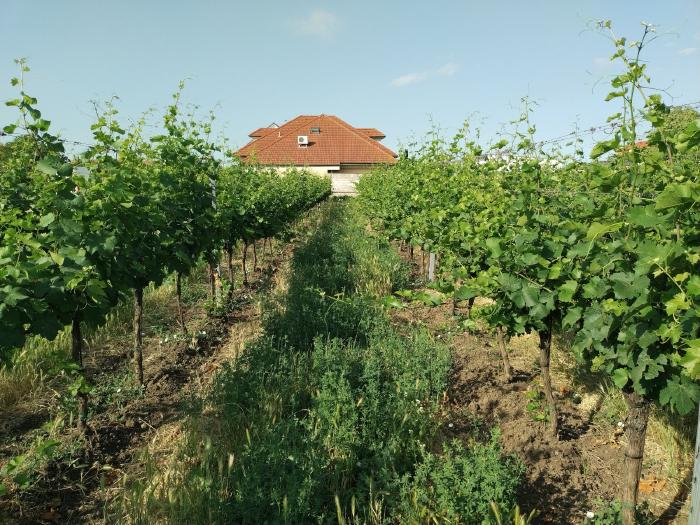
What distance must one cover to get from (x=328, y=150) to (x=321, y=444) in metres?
34.4

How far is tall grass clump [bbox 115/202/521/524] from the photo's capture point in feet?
8.44

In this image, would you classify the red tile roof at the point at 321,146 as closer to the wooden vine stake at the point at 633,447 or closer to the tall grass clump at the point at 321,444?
the tall grass clump at the point at 321,444

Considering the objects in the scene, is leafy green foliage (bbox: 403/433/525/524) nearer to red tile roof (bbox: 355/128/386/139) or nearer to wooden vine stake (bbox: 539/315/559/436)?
wooden vine stake (bbox: 539/315/559/436)

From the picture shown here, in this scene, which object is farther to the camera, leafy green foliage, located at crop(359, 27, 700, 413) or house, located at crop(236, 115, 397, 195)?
house, located at crop(236, 115, 397, 195)

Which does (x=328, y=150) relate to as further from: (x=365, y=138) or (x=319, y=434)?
(x=319, y=434)

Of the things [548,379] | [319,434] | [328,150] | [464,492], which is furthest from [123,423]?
[328,150]

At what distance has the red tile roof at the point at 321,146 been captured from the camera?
115 feet

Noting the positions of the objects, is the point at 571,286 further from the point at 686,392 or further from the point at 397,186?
the point at 397,186

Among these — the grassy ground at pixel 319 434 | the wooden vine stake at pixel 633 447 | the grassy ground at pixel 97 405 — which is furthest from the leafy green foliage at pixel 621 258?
the grassy ground at pixel 97 405

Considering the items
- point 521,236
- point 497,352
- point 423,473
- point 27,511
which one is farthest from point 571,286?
point 27,511

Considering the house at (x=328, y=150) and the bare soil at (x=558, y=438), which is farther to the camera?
the house at (x=328, y=150)

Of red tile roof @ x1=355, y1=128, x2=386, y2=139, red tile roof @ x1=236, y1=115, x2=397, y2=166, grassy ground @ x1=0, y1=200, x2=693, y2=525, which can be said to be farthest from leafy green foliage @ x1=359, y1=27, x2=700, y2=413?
red tile roof @ x1=355, y1=128, x2=386, y2=139

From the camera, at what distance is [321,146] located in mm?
36406

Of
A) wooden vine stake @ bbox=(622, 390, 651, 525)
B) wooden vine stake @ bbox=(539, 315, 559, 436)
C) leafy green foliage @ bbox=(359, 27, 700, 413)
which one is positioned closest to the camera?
leafy green foliage @ bbox=(359, 27, 700, 413)
